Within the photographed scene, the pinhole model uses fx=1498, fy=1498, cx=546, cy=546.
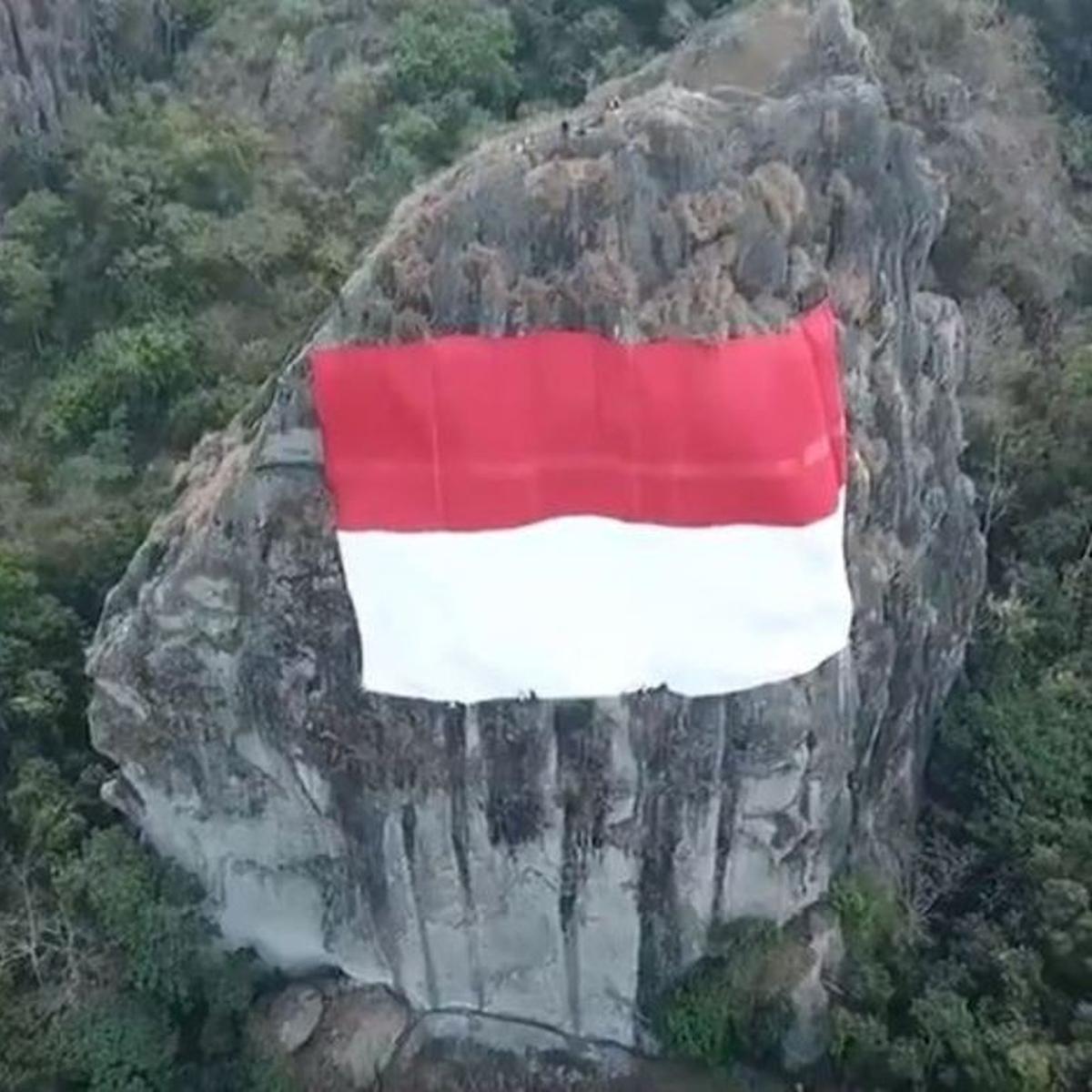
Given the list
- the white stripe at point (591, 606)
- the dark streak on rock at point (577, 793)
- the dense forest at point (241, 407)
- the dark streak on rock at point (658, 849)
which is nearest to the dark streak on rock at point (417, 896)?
the dark streak on rock at point (577, 793)

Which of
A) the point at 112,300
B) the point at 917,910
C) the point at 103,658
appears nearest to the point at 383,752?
the point at 103,658

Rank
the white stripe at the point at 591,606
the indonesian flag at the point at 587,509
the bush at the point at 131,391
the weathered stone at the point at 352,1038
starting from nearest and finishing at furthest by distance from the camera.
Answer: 1. the indonesian flag at the point at 587,509
2. the white stripe at the point at 591,606
3. the weathered stone at the point at 352,1038
4. the bush at the point at 131,391

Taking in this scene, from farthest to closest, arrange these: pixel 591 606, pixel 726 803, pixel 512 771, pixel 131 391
Result: 1. pixel 131 391
2. pixel 726 803
3. pixel 512 771
4. pixel 591 606

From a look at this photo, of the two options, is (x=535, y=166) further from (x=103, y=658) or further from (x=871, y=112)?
(x=103, y=658)

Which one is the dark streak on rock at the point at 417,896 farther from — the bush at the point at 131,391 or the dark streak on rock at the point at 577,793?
the bush at the point at 131,391

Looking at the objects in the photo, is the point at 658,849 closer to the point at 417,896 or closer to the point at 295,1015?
the point at 417,896

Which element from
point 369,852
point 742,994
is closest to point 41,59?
point 369,852

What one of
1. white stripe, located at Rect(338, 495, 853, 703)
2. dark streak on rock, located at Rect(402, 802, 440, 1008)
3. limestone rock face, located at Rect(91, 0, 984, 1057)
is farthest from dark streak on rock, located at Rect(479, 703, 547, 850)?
dark streak on rock, located at Rect(402, 802, 440, 1008)

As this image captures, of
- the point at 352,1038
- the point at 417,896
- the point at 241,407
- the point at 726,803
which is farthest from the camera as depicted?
the point at 241,407
